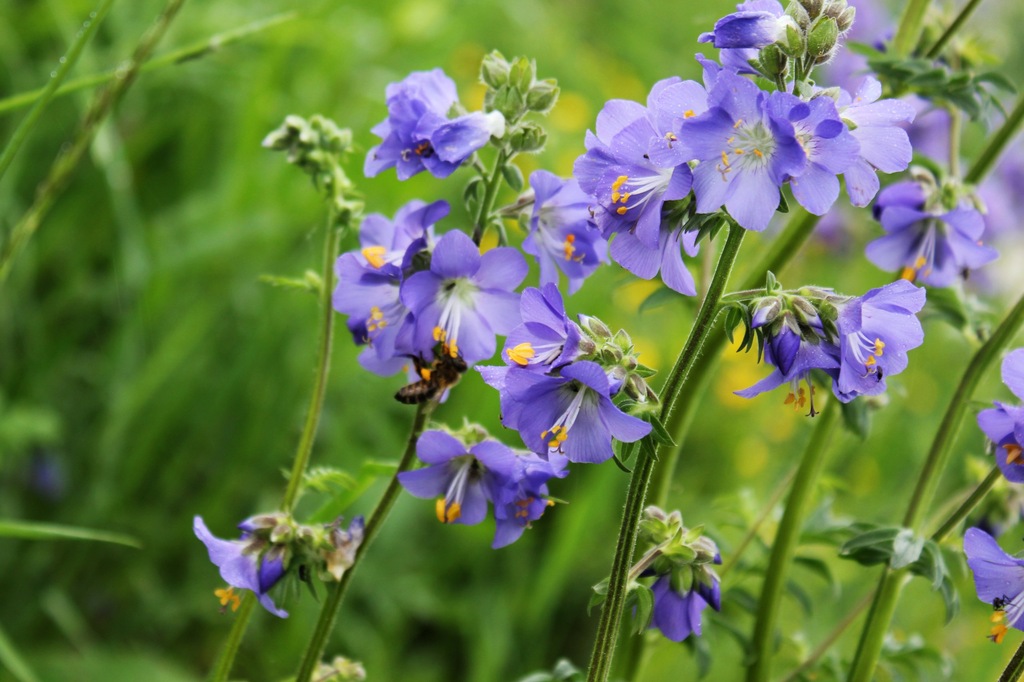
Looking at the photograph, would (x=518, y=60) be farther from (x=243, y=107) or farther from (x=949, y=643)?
(x=949, y=643)

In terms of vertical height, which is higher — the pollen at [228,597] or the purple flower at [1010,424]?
the purple flower at [1010,424]

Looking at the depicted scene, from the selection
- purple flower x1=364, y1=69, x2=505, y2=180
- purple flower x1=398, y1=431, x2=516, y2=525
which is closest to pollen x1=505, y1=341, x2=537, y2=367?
purple flower x1=398, y1=431, x2=516, y2=525

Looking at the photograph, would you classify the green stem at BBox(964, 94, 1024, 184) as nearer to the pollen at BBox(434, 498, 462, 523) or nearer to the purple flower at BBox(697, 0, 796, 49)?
the purple flower at BBox(697, 0, 796, 49)

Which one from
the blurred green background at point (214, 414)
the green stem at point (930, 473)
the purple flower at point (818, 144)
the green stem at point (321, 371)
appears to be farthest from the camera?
the blurred green background at point (214, 414)

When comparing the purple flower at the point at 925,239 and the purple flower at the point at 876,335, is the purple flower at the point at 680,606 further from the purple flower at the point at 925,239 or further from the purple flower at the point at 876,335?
the purple flower at the point at 925,239

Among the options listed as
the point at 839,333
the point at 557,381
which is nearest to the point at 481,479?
the point at 557,381

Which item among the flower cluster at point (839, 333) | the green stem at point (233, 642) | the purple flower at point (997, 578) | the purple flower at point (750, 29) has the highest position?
the purple flower at point (750, 29)

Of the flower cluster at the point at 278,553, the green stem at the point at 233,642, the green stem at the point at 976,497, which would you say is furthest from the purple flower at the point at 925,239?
the green stem at the point at 233,642

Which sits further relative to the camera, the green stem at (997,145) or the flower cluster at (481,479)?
the green stem at (997,145)
